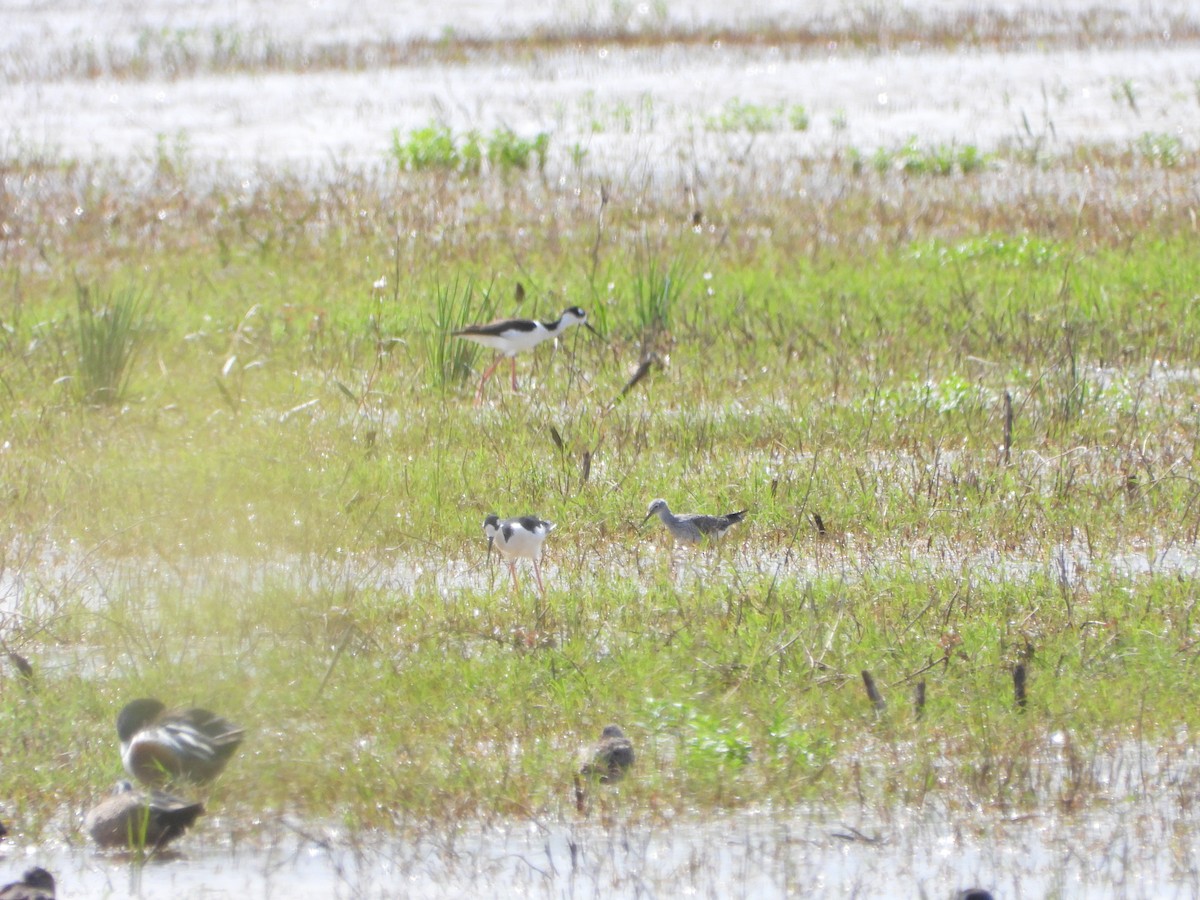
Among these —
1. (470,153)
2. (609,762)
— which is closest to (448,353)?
(609,762)

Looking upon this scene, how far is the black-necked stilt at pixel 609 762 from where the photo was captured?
4.94 meters

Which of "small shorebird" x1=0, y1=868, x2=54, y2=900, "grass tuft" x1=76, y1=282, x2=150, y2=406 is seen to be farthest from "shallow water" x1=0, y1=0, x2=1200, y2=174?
"small shorebird" x1=0, y1=868, x2=54, y2=900

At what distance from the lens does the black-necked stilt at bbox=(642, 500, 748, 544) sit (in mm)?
6938

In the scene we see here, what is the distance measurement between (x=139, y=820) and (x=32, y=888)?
1.28ft

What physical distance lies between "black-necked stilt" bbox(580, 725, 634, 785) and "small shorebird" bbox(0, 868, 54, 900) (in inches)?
59.4

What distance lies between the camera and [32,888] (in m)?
4.18

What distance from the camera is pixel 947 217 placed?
15398mm

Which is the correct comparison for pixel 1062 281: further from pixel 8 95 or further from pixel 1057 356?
pixel 8 95

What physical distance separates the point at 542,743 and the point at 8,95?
76.9ft

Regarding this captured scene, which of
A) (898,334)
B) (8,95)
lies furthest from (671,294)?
(8,95)

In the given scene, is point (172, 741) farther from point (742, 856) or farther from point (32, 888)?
point (742, 856)

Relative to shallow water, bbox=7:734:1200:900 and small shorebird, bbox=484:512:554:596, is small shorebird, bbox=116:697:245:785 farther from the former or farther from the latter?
small shorebird, bbox=484:512:554:596

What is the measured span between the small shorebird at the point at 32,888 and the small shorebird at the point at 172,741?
1.82 feet

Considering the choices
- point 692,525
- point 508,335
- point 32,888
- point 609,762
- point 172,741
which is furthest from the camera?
point 508,335
